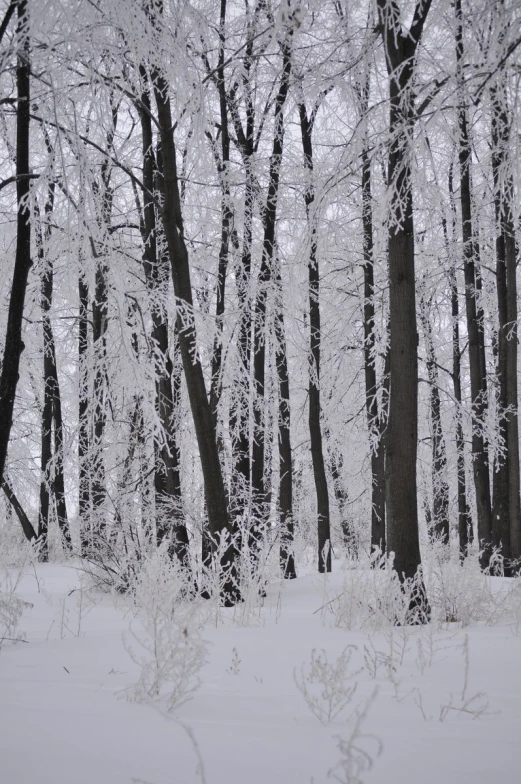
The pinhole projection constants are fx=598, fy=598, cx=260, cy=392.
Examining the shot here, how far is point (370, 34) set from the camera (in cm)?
572

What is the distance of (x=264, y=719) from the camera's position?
256 centimetres

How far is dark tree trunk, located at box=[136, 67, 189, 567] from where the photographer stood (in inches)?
299

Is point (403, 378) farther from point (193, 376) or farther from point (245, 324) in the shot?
point (245, 324)

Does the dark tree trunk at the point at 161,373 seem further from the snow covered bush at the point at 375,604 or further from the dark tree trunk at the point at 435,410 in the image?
the dark tree trunk at the point at 435,410

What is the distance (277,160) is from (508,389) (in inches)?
225

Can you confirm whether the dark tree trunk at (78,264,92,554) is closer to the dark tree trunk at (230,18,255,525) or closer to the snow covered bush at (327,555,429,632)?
the dark tree trunk at (230,18,255,525)

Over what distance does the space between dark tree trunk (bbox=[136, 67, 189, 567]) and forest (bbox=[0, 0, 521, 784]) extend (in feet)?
0.18

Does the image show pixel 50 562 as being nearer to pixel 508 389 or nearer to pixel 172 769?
pixel 508 389

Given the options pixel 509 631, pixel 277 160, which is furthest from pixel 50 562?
pixel 509 631

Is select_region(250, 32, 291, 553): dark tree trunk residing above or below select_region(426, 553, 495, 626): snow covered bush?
above

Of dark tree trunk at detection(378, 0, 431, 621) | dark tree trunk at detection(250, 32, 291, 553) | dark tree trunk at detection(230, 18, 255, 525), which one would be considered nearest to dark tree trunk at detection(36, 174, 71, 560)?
dark tree trunk at detection(230, 18, 255, 525)

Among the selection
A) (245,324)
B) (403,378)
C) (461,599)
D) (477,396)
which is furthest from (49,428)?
(461,599)

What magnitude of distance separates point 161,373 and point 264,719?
641 centimetres

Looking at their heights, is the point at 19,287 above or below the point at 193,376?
above
